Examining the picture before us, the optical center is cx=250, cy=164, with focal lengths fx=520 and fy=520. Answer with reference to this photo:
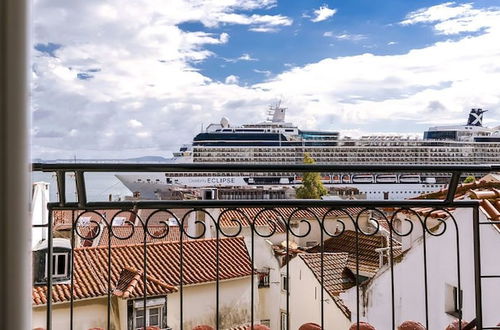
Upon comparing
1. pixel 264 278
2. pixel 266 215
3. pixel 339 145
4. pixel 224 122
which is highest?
pixel 224 122

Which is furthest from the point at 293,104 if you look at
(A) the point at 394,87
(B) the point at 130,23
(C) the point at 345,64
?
(B) the point at 130,23

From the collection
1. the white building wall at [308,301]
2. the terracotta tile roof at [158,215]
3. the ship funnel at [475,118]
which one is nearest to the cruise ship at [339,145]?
the ship funnel at [475,118]

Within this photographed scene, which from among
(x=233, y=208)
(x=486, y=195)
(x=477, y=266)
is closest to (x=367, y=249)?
(x=486, y=195)

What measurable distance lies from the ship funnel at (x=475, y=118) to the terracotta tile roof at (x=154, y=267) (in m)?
10.2

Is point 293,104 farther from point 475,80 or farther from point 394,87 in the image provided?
point 475,80

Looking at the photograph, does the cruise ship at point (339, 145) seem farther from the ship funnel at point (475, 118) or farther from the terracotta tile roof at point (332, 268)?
the terracotta tile roof at point (332, 268)

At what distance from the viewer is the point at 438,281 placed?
11.0 feet

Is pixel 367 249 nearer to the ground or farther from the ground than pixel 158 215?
nearer to the ground

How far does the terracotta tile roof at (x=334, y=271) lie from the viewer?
3.53 m

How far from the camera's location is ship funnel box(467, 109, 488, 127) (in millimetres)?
12266

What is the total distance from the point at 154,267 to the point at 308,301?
A: 59.2 inches

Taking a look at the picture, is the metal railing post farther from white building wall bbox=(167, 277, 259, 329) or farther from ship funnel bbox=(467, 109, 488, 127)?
ship funnel bbox=(467, 109, 488, 127)

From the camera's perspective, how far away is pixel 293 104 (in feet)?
57.9

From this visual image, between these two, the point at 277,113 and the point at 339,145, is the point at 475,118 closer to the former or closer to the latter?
the point at 339,145
